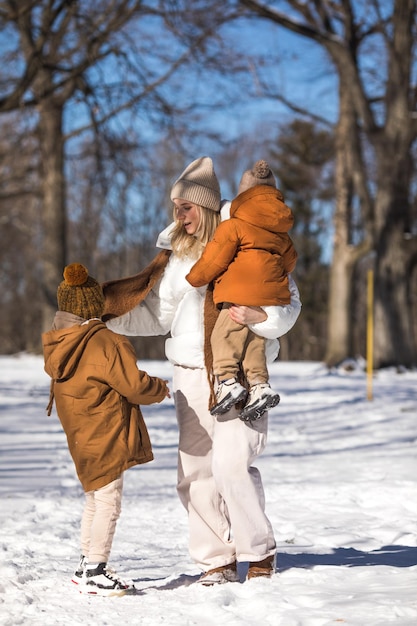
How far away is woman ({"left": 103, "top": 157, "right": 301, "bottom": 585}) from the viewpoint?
4.06 metres

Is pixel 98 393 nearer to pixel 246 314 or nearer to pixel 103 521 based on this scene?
pixel 103 521

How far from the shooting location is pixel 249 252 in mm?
3979

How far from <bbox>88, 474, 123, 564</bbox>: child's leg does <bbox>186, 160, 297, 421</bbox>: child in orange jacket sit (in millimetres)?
582

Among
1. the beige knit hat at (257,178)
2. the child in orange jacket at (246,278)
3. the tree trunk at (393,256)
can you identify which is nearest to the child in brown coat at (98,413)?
the child in orange jacket at (246,278)

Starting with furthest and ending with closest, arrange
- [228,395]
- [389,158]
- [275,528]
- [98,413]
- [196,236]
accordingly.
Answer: [389,158]
[275,528]
[196,236]
[98,413]
[228,395]

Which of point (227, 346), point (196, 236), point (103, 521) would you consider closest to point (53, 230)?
point (196, 236)

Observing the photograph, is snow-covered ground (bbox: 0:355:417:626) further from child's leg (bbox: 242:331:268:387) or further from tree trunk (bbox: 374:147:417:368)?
tree trunk (bbox: 374:147:417:368)

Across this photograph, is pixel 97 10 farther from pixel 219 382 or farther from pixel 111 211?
pixel 219 382

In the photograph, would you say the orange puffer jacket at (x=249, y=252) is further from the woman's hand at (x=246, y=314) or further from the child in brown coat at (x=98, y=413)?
the child in brown coat at (x=98, y=413)

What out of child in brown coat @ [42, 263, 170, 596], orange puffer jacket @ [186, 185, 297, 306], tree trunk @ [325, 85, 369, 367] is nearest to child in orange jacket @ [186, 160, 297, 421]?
orange puffer jacket @ [186, 185, 297, 306]

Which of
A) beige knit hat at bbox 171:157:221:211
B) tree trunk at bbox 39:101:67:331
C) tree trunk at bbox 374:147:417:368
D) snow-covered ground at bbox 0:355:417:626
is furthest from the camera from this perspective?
tree trunk at bbox 374:147:417:368

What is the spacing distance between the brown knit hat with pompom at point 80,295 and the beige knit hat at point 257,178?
0.76 meters

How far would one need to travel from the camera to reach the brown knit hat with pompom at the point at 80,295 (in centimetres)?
420

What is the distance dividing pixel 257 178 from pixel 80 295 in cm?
91
